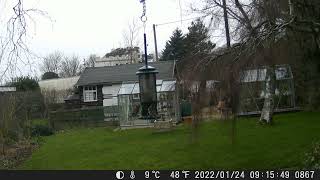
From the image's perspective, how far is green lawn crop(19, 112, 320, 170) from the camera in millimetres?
14762

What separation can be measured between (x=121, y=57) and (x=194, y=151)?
199 feet

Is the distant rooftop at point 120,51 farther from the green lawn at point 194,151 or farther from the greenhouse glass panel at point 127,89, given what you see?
the green lawn at point 194,151

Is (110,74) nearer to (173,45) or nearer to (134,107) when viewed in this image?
(173,45)

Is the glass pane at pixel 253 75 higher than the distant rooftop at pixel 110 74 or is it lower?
lower

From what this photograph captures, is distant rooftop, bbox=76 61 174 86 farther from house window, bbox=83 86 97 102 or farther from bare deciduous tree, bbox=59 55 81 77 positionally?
bare deciduous tree, bbox=59 55 81 77

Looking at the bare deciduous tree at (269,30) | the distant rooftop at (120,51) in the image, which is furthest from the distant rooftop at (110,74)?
the bare deciduous tree at (269,30)

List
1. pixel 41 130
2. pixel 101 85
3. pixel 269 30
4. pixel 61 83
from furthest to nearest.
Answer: pixel 61 83, pixel 101 85, pixel 41 130, pixel 269 30

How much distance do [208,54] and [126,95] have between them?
21890 millimetres

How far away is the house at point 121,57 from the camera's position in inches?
2748

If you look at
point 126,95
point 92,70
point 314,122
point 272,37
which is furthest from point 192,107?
point 92,70

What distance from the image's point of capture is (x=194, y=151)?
1703 centimetres

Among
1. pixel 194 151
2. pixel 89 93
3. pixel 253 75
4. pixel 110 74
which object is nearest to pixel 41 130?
pixel 194 151

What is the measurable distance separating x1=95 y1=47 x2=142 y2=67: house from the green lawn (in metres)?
45.8

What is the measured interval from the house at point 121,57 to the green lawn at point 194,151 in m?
45.8
